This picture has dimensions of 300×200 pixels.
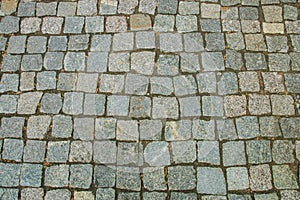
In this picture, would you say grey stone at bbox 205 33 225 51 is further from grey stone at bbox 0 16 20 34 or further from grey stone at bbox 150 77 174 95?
grey stone at bbox 0 16 20 34

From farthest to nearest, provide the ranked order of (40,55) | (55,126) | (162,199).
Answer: (40,55) → (55,126) → (162,199)

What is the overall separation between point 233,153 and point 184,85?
3.47 ft

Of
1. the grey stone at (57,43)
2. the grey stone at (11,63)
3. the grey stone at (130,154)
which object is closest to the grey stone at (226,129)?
the grey stone at (130,154)

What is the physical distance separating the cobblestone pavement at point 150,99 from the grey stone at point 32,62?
0.05 ft

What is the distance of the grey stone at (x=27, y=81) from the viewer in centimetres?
479

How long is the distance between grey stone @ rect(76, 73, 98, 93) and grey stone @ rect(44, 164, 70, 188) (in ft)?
3.33

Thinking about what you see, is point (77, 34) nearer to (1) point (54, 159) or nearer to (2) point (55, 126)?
(2) point (55, 126)

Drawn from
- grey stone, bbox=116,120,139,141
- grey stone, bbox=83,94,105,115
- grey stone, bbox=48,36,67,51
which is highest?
grey stone, bbox=48,36,67,51

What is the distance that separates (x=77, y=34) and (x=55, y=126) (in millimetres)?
1381

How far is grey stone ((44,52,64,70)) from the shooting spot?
490 cm

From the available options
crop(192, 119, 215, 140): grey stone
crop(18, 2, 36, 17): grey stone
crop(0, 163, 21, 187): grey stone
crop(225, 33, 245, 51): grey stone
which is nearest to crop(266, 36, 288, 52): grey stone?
crop(225, 33, 245, 51): grey stone

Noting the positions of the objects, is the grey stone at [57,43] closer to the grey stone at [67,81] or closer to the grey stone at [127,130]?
the grey stone at [67,81]

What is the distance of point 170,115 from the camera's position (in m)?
4.57

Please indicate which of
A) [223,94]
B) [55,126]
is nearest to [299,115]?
[223,94]
